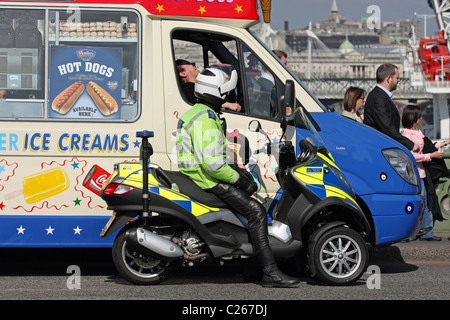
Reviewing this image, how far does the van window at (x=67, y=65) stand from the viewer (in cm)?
809

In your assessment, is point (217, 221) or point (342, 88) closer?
point (217, 221)

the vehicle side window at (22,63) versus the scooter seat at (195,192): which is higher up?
the vehicle side window at (22,63)

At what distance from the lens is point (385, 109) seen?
30.6 feet

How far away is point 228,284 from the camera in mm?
7805

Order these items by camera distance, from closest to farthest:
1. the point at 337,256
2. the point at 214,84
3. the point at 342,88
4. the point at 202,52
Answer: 1. the point at 214,84
2. the point at 337,256
3. the point at 202,52
4. the point at 342,88

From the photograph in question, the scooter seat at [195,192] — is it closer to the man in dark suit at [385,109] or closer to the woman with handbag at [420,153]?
the man in dark suit at [385,109]

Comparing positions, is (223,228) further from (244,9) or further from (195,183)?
(244,9)

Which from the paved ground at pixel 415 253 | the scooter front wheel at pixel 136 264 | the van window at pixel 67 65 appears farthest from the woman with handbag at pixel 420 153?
the scooter front wheel at pixel 136 264

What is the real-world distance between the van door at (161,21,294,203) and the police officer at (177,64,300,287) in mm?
640

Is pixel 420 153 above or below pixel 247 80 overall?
below

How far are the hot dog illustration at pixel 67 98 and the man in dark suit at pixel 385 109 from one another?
272 cm

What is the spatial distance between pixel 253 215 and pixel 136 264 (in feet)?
2.98

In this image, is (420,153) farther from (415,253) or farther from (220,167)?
(220,167)
